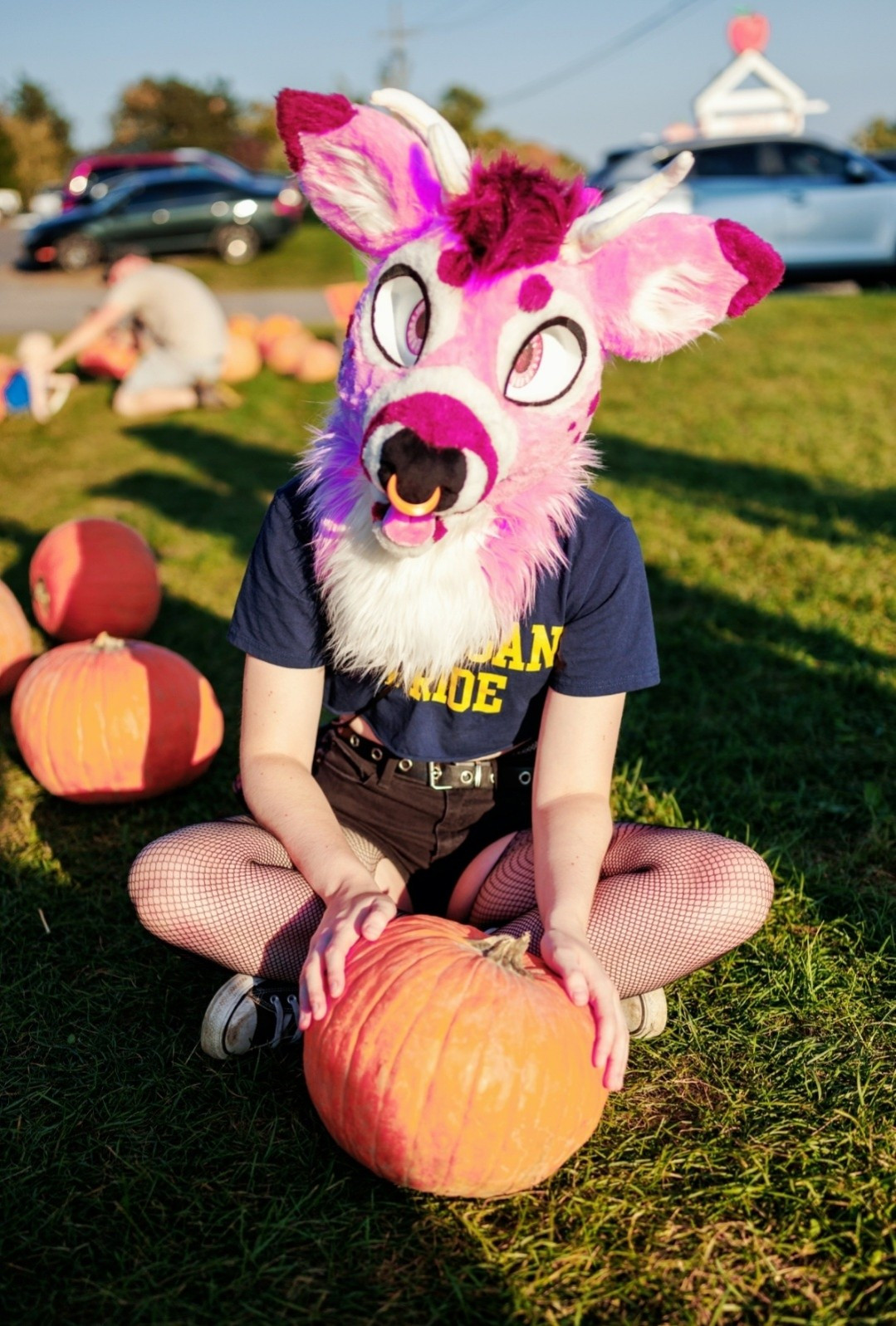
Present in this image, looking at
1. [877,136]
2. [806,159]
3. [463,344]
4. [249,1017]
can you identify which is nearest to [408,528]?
[463,344]

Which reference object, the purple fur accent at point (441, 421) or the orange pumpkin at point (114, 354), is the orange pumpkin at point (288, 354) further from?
the purple fur accent at point (441, 421)

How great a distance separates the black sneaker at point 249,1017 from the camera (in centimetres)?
213

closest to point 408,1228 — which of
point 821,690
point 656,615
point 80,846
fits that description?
point 80,846

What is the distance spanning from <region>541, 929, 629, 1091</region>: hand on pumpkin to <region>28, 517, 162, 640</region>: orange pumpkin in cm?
291

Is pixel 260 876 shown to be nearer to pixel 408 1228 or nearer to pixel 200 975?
pixel 200 975

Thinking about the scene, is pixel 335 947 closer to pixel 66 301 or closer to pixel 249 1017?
pixel 249 1017

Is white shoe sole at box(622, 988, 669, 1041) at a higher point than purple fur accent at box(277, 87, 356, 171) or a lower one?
lower

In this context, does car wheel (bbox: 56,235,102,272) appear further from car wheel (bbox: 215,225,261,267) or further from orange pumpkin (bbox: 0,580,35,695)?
orange pumpkin (bbox: 0,580,35,695)

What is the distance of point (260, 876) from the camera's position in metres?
2.17

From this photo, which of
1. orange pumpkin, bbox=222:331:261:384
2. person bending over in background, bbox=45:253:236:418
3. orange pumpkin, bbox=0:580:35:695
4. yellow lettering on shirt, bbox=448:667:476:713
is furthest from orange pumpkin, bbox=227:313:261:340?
yellow lettering on shirt, bbox=448:667:476:713

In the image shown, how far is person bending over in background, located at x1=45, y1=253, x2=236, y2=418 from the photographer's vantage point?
934cm

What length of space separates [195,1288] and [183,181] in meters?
20.9

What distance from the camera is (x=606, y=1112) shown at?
2.07 metres

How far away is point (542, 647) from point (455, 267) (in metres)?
0.75
